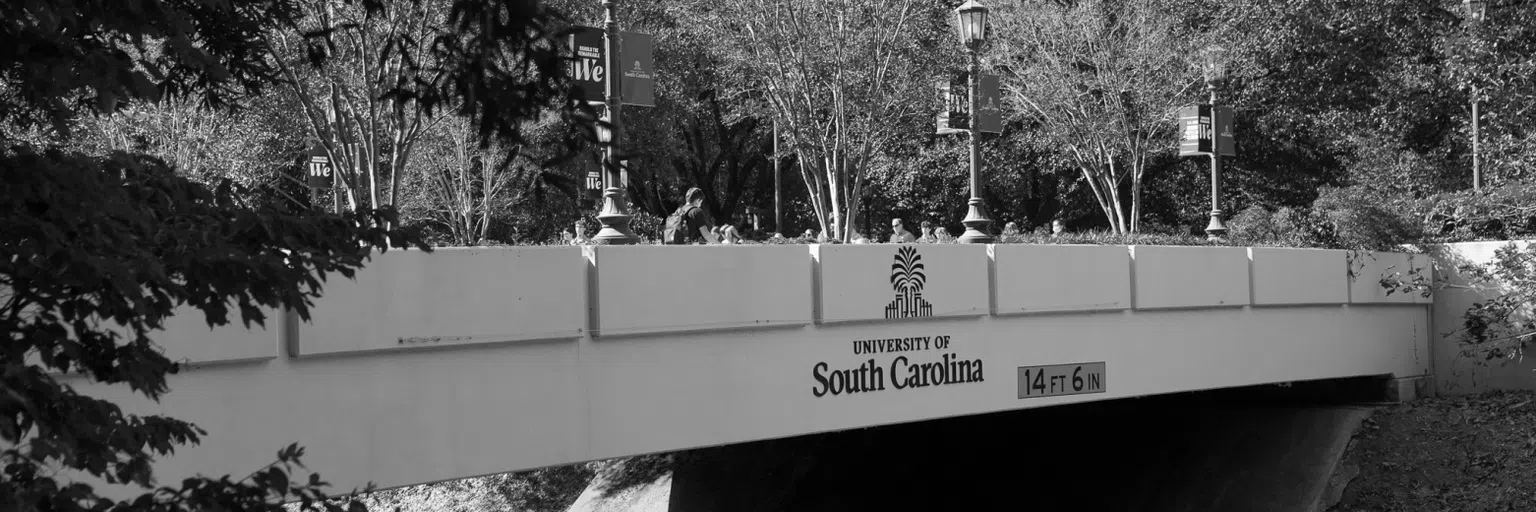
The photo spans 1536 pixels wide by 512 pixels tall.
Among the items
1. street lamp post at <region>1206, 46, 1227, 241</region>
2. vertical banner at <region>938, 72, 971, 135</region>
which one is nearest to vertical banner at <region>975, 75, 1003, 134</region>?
vertical banner at <region>938, 72, 971, 135</region>

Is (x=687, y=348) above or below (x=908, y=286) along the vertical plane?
below

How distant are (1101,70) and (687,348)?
19084mm

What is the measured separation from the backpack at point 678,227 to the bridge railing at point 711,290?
→ 11.3 ft

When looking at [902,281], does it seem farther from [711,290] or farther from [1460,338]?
[1460,338]

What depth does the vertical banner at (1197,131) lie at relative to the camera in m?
24.0

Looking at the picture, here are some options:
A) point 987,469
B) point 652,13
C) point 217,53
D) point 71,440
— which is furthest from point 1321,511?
point 652,13

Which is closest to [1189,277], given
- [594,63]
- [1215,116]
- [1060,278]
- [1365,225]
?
[1060,278]

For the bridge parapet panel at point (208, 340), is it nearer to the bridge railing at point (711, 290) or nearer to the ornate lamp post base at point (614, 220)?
the bridge railing at point (711, 290)

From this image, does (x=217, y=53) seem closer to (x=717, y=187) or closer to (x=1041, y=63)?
(x=1041, y=63)

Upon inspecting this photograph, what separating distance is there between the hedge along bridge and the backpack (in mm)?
3461

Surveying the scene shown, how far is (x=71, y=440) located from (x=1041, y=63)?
26.1 m

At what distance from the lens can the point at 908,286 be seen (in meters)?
12.1

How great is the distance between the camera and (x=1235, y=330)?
15.4 metres

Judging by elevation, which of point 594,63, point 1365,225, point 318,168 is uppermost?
point 594,63
